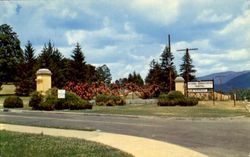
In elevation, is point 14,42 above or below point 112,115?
above

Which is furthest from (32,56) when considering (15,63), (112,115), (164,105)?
(112,115)

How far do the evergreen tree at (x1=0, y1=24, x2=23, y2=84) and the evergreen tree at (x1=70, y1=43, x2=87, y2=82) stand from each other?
13395 mm

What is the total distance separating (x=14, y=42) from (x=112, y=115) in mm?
63213

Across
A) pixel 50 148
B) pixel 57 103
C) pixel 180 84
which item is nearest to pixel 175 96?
pixel 180 84

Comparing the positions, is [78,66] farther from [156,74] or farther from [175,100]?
[175,100]

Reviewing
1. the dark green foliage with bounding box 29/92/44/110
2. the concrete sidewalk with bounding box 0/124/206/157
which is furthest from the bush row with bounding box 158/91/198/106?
the concrete sidewalk with bounding box 0/124/206/157

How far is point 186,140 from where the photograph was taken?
1642 centimetres

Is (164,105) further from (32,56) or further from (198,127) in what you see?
(32,56)

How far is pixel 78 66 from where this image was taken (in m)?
76.0

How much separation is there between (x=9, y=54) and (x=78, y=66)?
17831 mm

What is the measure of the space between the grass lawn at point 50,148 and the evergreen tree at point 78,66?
59692 mm

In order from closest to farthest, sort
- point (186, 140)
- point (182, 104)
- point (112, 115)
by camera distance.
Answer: point (186, 140), point (112, 115), point (182, 104)

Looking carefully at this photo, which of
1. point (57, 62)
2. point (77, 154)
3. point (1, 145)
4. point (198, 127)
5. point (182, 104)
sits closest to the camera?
point (77, 154)

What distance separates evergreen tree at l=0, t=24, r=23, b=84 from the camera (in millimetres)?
85863
